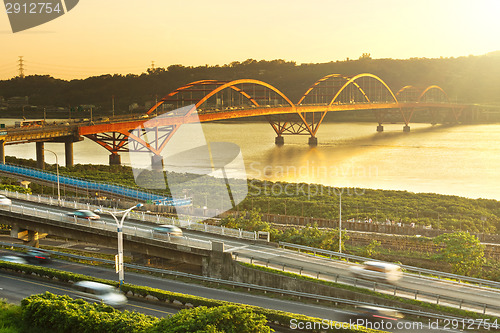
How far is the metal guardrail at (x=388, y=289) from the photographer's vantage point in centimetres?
2055

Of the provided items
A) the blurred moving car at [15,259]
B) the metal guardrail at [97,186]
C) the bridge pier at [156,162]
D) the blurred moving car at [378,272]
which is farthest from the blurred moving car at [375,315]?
the bridge pier at [156,162]

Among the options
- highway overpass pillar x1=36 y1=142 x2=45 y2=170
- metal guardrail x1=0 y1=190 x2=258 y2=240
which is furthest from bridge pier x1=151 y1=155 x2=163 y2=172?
metal guardrail x1=0 y1=190 x2=258 y2=240

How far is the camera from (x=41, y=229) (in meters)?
33.1

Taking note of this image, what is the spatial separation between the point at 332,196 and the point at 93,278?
3199cm

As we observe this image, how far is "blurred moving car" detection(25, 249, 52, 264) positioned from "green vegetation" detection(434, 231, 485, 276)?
20.8 metres

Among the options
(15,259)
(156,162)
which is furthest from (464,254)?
(156,162)

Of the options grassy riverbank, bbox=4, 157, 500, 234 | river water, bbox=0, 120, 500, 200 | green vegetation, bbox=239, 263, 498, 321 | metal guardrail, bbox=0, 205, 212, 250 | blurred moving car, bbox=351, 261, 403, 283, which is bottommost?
river water, bbox=0, 120, 500, 200

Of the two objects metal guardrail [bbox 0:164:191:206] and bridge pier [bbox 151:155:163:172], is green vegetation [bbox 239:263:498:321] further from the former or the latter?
bridge pier [bbox 151:155:163:172]

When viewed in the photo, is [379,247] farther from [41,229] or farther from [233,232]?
[41,229]

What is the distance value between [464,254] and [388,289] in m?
8.23

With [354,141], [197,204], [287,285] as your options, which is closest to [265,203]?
[197,204]

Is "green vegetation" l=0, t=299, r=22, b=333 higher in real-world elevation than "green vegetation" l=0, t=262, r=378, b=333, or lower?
lower

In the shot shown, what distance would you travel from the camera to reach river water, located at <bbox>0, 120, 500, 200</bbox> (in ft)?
222

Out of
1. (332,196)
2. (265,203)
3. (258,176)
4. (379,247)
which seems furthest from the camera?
(258,176)
